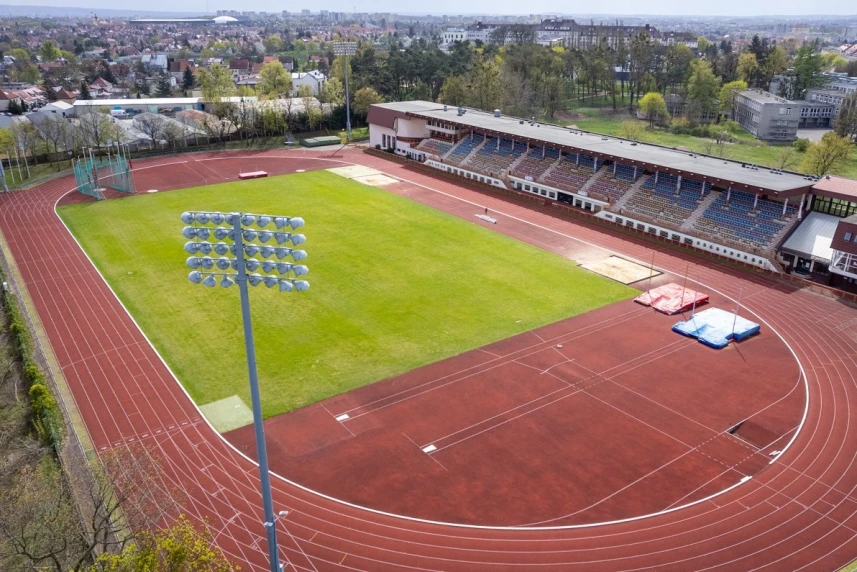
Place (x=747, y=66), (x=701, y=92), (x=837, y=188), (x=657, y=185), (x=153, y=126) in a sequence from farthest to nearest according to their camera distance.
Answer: (x=747, y=66) → (x=701, y=92) → (x=153, y=126) → (x=657, y=185) → (x=837, y=188)

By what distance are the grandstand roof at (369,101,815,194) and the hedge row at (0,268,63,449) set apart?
2067 inches

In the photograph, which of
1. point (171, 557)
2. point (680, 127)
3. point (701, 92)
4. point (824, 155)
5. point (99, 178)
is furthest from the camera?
point (701, 92)

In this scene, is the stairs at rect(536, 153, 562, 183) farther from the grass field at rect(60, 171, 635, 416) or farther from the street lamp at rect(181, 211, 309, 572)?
the street lamp at rect(181, 211, 309, 572)

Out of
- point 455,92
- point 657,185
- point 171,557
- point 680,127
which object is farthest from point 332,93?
point 171,557

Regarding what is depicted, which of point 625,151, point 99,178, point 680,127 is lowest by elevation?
point 99,178

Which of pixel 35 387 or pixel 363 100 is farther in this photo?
pixel 363 100

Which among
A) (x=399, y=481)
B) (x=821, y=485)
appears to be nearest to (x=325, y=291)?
(x=399, y=481)

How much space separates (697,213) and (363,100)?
69411 millimetres

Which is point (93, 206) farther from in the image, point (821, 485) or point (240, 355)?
point (821, 485)

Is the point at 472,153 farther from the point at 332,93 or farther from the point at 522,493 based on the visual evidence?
the point at 522,493

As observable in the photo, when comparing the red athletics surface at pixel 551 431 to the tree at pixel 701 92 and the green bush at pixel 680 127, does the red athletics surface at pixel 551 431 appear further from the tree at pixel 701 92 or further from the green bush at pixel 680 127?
the tree at pixel 701 92

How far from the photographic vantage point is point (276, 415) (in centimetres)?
3234

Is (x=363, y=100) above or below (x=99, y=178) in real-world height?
above

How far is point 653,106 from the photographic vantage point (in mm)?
116125
